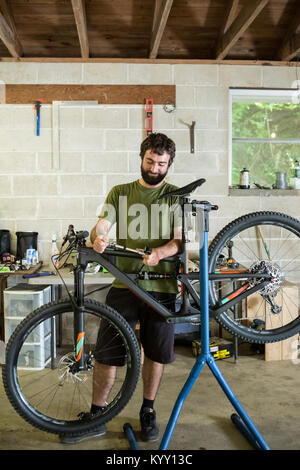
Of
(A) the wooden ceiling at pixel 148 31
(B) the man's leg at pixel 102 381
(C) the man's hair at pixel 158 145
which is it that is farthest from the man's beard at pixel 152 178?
(A) the wooden ceiling at pixel 148 31

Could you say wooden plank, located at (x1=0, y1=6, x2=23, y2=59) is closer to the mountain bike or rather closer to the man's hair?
the man's hair

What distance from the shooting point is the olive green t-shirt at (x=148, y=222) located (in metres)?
2.25

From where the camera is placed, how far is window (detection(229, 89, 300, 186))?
421 centimetres

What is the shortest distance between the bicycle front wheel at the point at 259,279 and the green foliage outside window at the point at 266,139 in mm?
591

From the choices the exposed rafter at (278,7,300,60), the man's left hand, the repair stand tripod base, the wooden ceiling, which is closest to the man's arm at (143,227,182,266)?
the man's left hand

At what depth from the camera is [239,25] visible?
3.38 metres

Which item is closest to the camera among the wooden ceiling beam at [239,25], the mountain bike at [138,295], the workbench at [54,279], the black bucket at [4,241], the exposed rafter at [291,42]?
the mountain bike at [138,295]

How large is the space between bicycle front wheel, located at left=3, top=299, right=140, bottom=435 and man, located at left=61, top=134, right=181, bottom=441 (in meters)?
0.12

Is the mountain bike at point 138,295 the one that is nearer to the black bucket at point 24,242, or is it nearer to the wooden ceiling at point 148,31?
the black bucket at point 24,242

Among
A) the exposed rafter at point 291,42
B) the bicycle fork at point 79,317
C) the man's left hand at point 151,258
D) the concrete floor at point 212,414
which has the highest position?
the exposed rafter at point 291,42

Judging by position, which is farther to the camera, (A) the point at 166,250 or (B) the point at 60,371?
(B) the point at 60,371

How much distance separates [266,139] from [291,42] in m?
0.87

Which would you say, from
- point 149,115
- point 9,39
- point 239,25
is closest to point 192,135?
point 149,115

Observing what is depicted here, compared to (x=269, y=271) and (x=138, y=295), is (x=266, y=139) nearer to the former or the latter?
(x=269, y=271)
